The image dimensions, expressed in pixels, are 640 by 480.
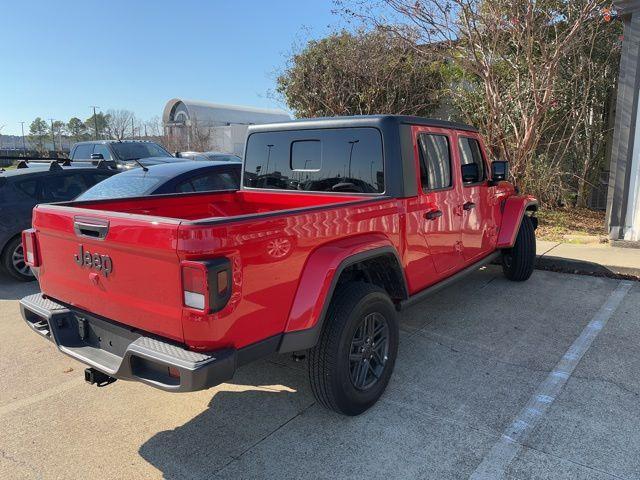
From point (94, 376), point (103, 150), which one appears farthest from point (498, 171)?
point (103, 150)

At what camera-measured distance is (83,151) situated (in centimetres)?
1263

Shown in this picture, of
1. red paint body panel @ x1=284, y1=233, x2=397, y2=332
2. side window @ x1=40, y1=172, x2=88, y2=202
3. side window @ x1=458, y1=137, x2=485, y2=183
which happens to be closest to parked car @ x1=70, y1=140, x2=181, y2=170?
side window @ x1=40, y1=172, x2=88, y2=202

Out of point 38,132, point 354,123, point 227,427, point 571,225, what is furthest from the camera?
point 38,132

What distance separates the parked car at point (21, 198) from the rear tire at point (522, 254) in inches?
241

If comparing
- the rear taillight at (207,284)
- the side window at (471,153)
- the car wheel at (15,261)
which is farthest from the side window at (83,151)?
the rear taillight at (207,284)

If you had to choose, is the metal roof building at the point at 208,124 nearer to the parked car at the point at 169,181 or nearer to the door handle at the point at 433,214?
the parked car at the point at 169,181

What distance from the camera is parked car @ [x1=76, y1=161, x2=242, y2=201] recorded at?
18.5ft

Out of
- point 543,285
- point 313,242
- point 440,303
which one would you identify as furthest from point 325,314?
point 543,285

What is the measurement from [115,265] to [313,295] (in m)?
1.09

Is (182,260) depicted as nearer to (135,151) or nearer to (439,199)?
(439,199)

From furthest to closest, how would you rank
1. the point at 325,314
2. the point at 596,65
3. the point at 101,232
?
the point at 596,65 → the point at 325,314 → the point at 101,232

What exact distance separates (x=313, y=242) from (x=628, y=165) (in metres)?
6.67

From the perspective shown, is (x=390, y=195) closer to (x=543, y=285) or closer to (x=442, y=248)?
(x=442, y=248)

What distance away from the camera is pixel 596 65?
968cm
